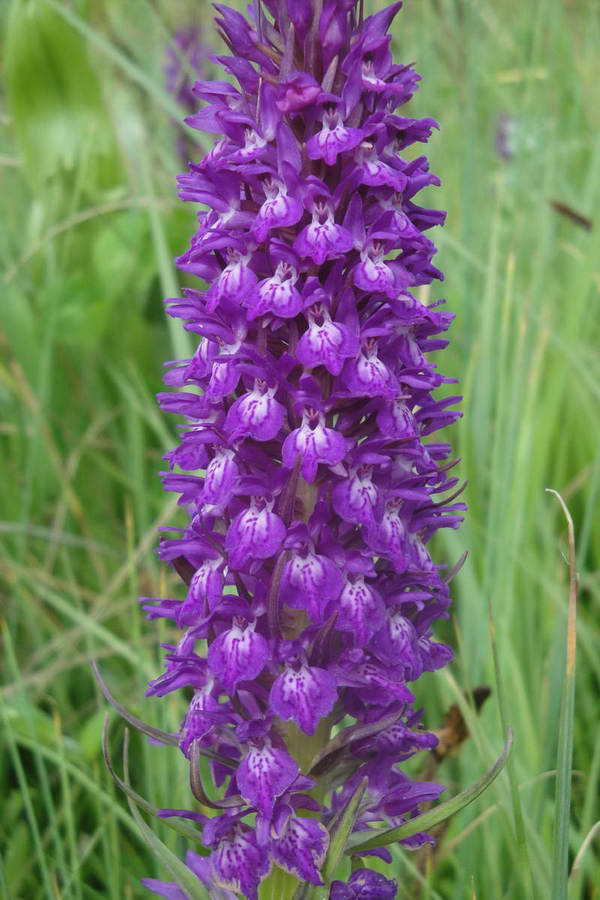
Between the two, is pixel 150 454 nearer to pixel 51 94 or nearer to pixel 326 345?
pixel 51 94

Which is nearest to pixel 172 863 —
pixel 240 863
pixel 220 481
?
pixel 240 863

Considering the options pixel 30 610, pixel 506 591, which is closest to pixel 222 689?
pixel 506 591

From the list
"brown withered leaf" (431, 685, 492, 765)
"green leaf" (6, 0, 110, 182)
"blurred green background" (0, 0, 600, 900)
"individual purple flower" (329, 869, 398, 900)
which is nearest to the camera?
"individual purple flower" (329, 869, 398, 900)

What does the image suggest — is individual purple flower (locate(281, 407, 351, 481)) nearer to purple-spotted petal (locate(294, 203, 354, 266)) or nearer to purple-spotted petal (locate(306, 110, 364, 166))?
purple-spotted petal (locate(294, 203, 354, 266))

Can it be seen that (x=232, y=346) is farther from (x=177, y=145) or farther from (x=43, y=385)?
(x=177, y=145)

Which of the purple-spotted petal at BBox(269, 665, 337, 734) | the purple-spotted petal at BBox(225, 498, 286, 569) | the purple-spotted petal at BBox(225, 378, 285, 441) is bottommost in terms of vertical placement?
the purple-spotted petal at BBox(269, 665, 337, 734)

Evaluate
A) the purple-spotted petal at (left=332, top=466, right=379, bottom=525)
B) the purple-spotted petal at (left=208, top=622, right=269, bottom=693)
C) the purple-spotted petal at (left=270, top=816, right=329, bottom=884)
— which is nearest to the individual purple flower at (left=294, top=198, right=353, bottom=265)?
the purple-spotted petal at (left=332, top=466, right=379, bottom=525)

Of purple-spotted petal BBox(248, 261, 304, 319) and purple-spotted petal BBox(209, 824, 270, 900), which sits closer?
purple-spotted petal BBox(248, 261, 304, 319)
